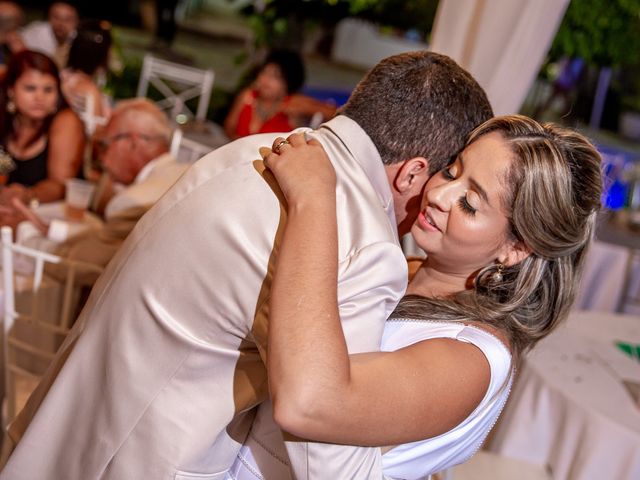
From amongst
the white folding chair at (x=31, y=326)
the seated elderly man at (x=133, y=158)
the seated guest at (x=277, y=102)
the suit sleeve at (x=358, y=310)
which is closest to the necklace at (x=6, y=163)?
the seated elderly man at (x=133, y=158)

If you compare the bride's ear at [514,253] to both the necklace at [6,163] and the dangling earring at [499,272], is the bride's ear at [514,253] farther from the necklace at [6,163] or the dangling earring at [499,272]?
the necklace at [6,163]

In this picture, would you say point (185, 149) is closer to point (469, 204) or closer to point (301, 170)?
point (469, 204)

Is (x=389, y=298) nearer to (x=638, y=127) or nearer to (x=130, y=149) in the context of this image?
(x=130, y=149)

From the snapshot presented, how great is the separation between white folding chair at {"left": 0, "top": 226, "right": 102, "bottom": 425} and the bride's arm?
138cm

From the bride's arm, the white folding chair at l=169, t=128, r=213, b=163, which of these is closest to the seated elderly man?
the white folding chair at l=169, t=128, r=213, b=163

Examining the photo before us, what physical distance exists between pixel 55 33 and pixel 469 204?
19.1ft

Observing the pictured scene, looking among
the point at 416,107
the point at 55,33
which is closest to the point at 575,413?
the point at 416,107

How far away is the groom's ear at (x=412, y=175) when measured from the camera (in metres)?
1.49

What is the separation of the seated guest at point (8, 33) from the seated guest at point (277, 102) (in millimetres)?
1939

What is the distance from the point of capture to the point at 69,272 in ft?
7.93

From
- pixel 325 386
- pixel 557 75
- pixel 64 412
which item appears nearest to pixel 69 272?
pixel 64 412

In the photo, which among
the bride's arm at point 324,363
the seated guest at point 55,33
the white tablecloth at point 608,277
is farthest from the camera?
the seated guest at point 55,33

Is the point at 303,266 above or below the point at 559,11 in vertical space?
below

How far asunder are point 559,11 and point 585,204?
5.41 feet
